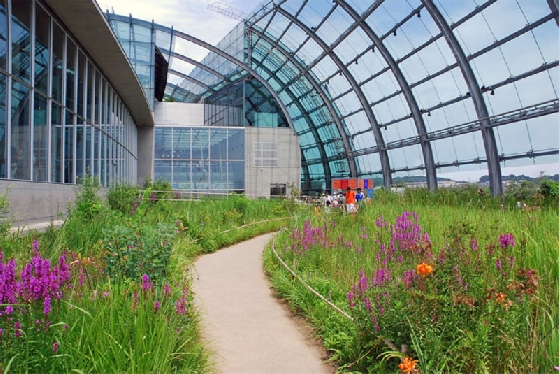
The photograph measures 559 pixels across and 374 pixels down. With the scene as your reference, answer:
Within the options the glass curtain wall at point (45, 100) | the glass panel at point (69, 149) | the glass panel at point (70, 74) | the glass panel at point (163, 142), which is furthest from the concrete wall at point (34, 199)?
the glass panel at point (163, 142)

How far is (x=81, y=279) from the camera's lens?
3658 mm

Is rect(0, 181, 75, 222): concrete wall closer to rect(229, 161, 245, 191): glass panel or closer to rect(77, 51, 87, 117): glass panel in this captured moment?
rect(77, 51, 87, 117): glass panel

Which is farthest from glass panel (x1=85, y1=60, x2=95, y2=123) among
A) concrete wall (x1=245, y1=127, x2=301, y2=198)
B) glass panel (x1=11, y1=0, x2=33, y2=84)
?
concrete wall (x1=245, y1=127, x2=301, y2=198)

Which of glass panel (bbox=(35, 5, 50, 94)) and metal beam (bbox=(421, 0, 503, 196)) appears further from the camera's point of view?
metal beam (bbox=(421, 0, 503, 196))

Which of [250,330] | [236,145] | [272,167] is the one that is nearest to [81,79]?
[250,330]

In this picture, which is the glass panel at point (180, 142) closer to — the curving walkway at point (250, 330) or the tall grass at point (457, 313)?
the curving walkway at point (250, 330)

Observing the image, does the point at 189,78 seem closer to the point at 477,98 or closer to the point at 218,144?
the point at 218,144

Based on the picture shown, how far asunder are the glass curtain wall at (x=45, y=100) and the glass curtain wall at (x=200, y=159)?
556 inches

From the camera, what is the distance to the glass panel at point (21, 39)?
7.95 m

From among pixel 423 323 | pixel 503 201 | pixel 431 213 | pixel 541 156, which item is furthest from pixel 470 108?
pixel 423 323

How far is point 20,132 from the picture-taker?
809cm

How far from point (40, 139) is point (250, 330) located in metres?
6.30

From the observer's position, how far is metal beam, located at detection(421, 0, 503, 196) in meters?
20.5

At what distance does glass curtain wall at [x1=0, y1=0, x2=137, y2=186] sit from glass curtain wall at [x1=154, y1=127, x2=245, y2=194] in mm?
14113
